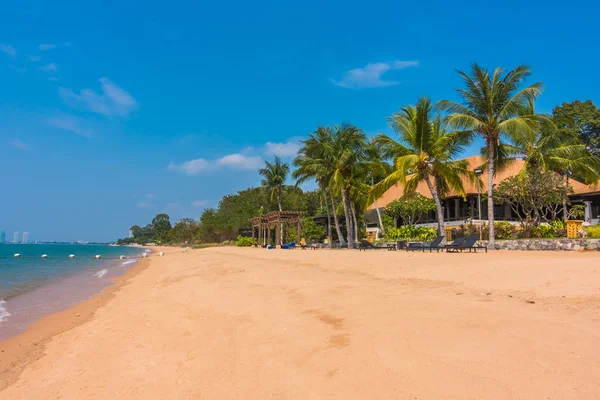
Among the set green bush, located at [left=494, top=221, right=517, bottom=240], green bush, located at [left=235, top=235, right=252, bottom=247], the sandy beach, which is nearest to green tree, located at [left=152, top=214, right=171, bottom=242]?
green bush, located at [left=235, top=235, right=252, bottom=247]

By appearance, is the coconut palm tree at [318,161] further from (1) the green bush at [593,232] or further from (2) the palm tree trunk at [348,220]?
(1) the green bush at [593,232]

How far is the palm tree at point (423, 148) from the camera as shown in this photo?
66.3 ft

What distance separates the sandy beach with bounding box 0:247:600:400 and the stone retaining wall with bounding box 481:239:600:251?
31.3 feet

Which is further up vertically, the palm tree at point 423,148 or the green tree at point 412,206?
the palm tree at point 423,148

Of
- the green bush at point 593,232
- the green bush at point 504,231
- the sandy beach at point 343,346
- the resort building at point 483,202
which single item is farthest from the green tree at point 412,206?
the sandy beach at point 343,346

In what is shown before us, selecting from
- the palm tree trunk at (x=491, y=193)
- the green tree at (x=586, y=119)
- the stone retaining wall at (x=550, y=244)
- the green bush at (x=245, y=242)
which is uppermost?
the green tree at (x=586, y=119)

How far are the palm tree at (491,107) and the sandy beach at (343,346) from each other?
11.6 metres

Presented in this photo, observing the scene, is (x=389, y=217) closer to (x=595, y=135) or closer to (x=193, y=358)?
(x=595, y=135)

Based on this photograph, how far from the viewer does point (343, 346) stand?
4.05m

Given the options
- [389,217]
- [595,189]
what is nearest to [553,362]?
[595,189]

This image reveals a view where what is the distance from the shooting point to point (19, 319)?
834 centimetres

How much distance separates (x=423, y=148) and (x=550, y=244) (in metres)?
7.59

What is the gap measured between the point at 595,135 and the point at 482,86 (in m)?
23.2

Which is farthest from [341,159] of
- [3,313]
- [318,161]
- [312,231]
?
[3,313]
